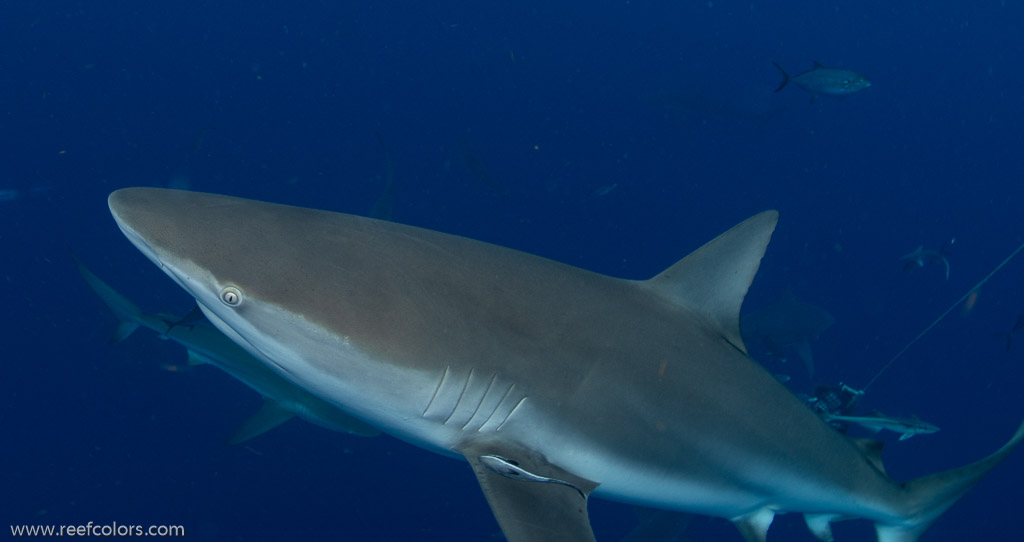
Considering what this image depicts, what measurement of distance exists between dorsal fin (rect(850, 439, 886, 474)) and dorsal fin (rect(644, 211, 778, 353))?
1252 millimetres

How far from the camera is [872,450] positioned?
314cm

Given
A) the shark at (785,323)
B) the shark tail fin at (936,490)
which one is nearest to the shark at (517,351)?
the shark tail fin at (936,490)

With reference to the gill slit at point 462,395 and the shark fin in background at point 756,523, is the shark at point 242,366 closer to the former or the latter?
the gill slit at point 462,395

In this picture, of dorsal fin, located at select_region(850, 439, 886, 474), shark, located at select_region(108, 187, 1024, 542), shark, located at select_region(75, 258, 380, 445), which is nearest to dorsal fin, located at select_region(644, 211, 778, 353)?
shark, located at select_region(108, 187, 1024, 542)

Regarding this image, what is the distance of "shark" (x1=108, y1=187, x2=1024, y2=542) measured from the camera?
73.0 inches

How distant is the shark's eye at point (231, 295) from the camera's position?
176 cm

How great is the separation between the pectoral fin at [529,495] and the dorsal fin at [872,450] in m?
1.86

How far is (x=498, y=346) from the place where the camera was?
6.92 ft

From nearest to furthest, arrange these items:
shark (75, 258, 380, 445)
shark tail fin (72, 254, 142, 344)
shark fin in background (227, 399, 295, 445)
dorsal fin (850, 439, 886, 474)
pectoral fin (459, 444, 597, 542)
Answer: pectoral fin (459, 444, 597, 542)
dorsal fin (850, 439, 886, 474)
shark (75, 258, 380, 445)
shark tail fin (72, 254, 142, 344)
shark fin in background (227, 399, 295, 445)

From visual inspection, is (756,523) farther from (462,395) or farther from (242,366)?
(242,366)

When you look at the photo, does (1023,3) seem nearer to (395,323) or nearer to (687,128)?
(687,128)

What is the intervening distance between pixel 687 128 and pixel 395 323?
13341mm

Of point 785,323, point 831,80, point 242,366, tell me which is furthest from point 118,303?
point 831,80

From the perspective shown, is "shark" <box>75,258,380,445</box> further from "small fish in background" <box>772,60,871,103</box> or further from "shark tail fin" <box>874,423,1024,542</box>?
"small fish in background" <box>772,60,871,103</box>
